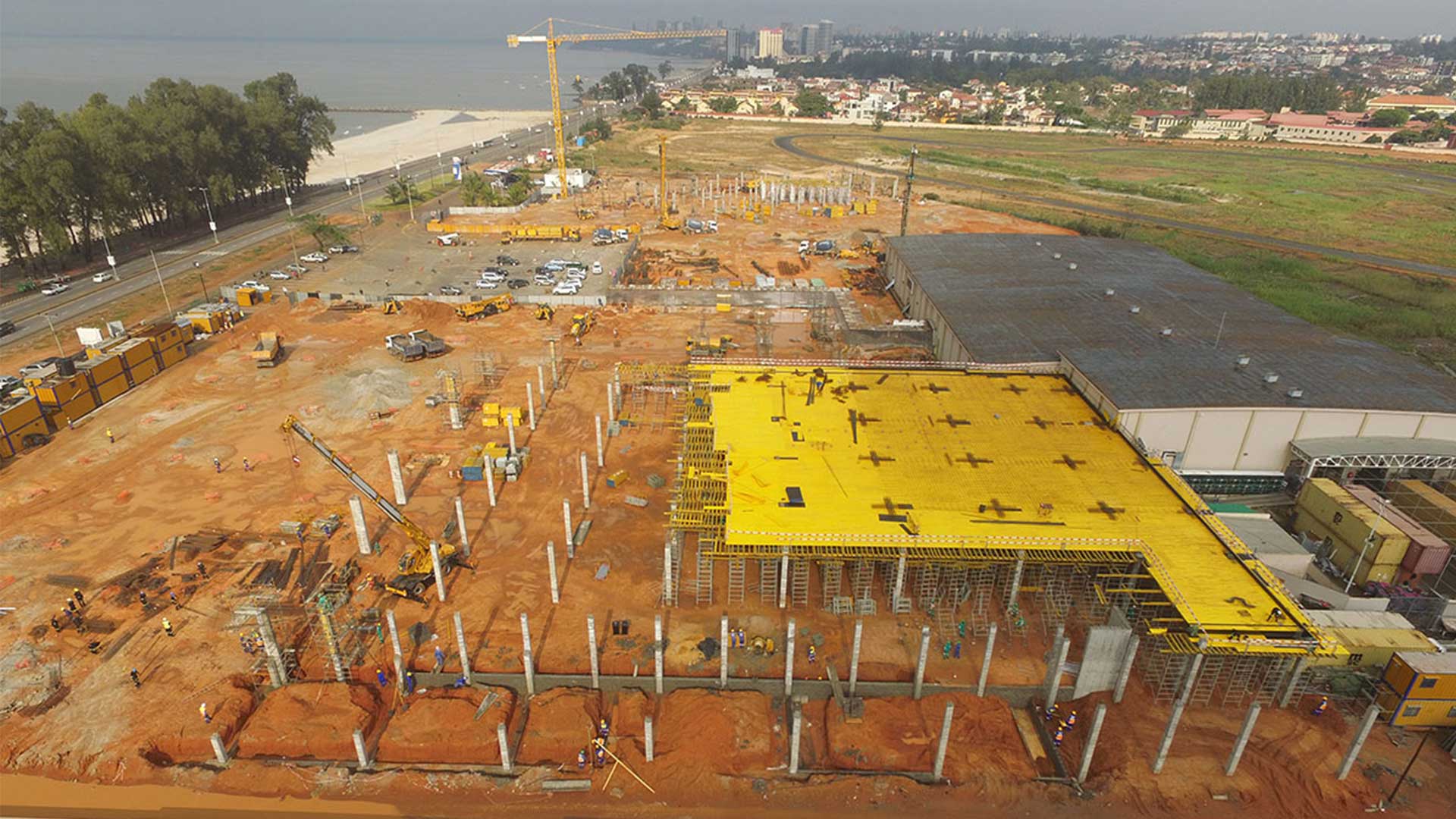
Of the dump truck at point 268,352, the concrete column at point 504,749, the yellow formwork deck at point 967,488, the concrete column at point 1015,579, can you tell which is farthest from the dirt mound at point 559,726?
the dump truck at point 268,352

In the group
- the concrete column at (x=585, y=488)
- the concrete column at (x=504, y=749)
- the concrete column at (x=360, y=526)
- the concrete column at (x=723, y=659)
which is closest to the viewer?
the concrete column at (x=504, y=749)

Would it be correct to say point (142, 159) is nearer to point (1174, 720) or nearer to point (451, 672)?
point (451, 672)

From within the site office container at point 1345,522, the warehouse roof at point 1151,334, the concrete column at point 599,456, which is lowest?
the concrete column at point 599,456

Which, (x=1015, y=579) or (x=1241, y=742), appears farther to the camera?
(x=1015, y=579)

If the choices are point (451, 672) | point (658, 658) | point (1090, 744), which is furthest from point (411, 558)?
point (1090, 744)

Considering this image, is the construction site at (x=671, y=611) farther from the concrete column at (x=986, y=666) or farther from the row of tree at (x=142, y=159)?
the row of tree at (x=142, y=159)

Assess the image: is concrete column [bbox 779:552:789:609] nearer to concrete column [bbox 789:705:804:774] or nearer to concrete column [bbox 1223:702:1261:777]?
concrete column [bbox 789:705:804:774]
